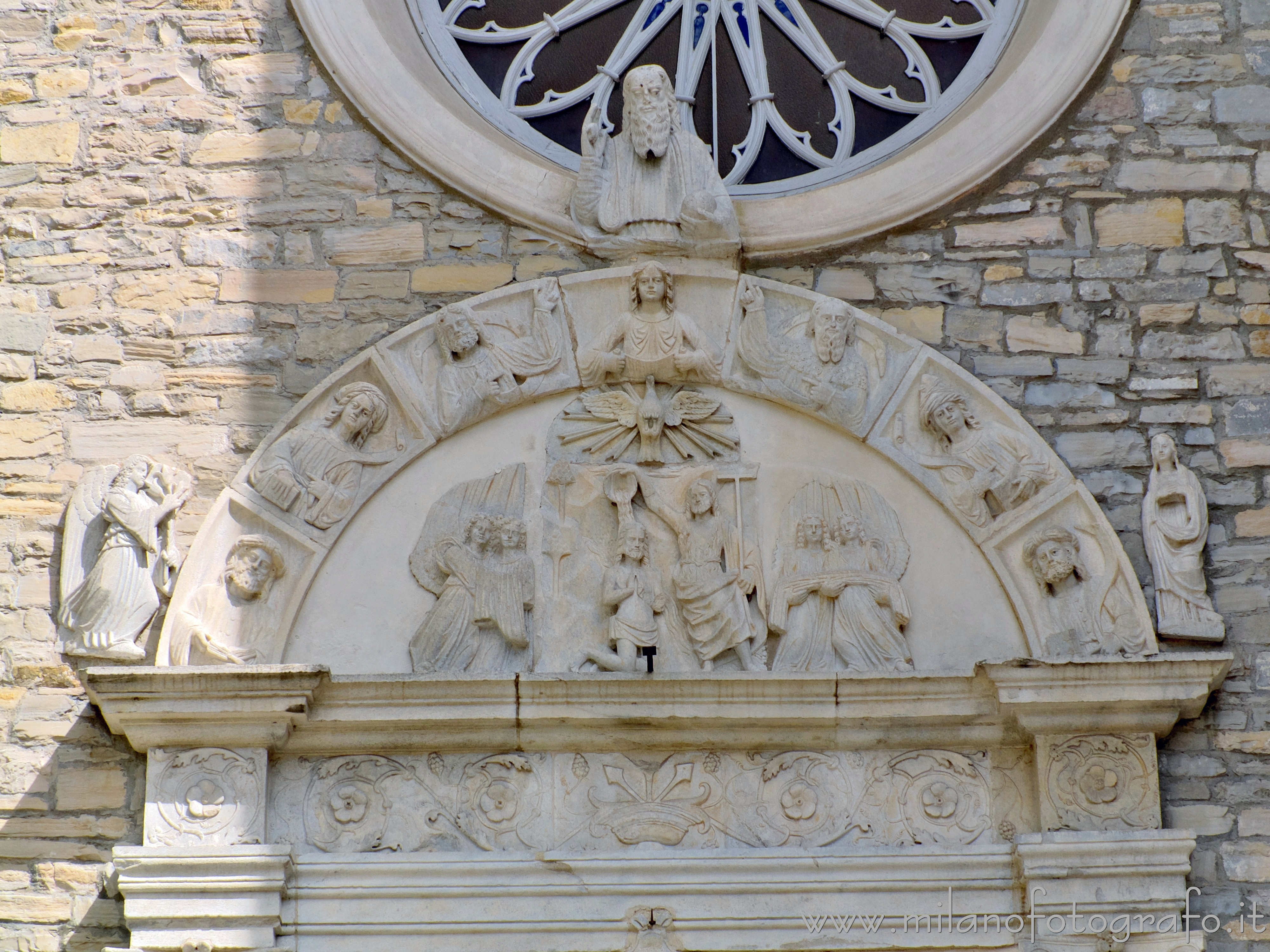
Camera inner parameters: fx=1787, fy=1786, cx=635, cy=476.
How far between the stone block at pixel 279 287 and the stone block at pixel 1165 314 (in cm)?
261

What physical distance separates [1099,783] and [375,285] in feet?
9.00

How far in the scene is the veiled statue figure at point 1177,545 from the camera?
5238 millimetres

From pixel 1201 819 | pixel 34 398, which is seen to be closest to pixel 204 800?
pixel 34 398

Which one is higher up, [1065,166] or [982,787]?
[1065,166]

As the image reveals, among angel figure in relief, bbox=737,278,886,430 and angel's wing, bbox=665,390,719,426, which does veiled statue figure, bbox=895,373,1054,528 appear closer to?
angel figure in relief, bbox=737,278,886,430

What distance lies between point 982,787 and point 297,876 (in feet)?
6.56

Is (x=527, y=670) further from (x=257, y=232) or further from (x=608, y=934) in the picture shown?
(x=257, y=232)

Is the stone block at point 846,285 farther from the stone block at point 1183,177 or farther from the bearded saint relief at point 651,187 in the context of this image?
the stone block at point 1183,177

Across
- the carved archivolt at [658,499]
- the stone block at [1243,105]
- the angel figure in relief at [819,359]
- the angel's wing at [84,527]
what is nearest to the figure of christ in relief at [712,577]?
the carved archivolt at [658,499]

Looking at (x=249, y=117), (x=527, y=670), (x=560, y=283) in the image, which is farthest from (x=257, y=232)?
(x=527, y=670)

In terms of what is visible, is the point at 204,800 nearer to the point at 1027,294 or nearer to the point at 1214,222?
the point at 1027,294

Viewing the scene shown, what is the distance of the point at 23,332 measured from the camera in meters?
5.78

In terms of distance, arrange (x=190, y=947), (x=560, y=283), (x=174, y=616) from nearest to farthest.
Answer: (x=190, y=947)
(x=174, y=616)
(x=560, y=283)

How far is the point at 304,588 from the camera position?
545 cm
